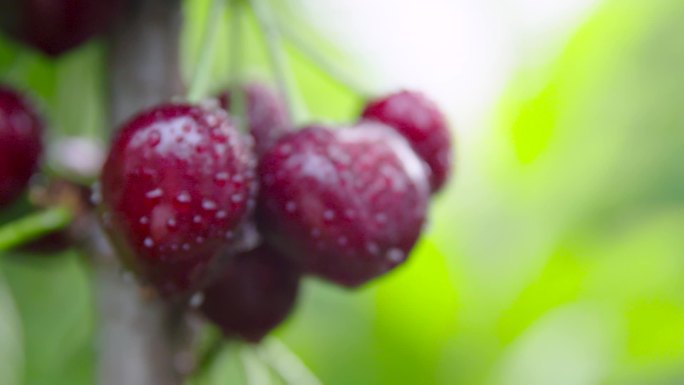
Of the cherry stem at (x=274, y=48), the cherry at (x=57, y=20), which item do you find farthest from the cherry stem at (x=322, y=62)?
the cherry at (x=57, y=20)

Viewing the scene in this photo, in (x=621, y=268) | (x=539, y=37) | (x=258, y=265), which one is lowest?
(x=621, y=268)

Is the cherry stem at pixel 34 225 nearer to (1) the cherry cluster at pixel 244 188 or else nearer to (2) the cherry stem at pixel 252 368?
(1) the cherry cluster at pixel 244 188

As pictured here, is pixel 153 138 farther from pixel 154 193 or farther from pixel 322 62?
pixel 322 62

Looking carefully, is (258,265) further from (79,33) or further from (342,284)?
(79,33)

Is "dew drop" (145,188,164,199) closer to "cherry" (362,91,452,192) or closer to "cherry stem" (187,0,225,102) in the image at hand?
"cherry stem" (187,0,225,102)

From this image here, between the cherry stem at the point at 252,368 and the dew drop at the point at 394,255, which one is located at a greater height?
the dew drop at the point at 394,255

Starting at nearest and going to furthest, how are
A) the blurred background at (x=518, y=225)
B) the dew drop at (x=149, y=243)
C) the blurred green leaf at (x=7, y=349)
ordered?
the dew drop at (x=149, y=243) < the blurred green leaf at (x=7, y=349) < the blurred background at (x=518, y=225)

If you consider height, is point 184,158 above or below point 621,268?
above

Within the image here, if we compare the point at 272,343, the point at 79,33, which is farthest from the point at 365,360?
the point at 79,33
